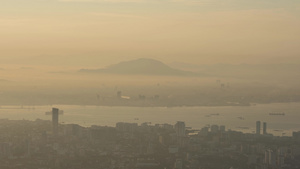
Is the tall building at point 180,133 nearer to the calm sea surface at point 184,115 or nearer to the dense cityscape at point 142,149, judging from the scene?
the dense cityscape at point 142,149

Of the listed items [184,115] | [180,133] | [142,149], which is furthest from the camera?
[184,115]

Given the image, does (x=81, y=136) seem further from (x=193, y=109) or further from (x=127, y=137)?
(x=193, y=109)

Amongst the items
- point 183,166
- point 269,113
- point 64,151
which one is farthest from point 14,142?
point 269,113

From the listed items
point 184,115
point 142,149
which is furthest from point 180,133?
point 184,115

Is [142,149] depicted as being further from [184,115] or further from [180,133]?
[184,115]

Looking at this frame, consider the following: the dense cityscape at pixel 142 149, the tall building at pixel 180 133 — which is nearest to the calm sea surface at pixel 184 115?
the tall building at pixel 180 133
